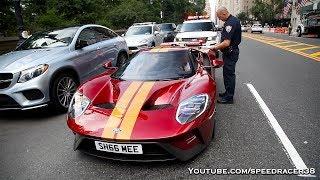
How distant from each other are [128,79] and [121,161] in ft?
4.65

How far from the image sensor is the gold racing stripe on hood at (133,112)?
356 cm

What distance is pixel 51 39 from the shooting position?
721cm

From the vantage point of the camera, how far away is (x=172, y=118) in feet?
12.2

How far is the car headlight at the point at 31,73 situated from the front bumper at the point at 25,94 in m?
0.07

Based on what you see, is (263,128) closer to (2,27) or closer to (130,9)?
(2,27)

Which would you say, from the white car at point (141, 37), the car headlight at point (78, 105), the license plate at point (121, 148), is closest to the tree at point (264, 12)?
the white car at point (141, 37)

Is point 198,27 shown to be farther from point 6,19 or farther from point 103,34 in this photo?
point 6,19

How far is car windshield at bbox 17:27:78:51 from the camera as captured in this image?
706 cm

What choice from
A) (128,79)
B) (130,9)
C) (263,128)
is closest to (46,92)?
(128,79)

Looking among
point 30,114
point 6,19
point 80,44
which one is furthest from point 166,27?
point 30,114

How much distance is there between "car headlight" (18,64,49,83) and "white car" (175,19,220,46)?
803 cm

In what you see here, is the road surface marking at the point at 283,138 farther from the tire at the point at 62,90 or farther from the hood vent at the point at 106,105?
the tire at the point at 62,90

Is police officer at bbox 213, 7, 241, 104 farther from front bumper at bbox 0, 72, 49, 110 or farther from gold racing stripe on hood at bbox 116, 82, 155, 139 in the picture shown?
front bumper at bbox 0, 72, 49, 110

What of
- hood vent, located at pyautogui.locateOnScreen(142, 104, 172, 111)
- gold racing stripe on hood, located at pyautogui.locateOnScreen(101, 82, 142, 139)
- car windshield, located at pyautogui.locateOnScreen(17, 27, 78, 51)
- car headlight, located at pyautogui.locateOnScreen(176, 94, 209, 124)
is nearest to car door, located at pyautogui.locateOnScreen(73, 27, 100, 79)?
car windshield, located at pyautogui.locateOnScreen(17, 27, 78, 51)
